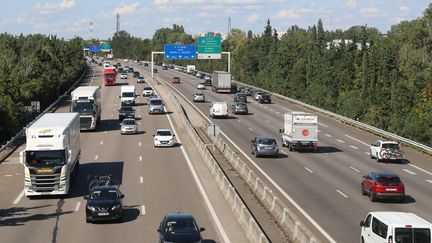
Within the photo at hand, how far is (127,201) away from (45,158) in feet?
14.6

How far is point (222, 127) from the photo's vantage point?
69.9m

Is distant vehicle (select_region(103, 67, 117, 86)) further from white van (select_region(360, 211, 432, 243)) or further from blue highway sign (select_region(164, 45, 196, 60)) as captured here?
white van (select_region(360, 211, 432, 243))

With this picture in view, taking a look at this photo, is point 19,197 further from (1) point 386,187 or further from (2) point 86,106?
(2) point 86,106

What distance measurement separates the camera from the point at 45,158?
33406mm

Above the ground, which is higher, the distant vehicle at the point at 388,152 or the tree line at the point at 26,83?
the tree line at the point at 26,83

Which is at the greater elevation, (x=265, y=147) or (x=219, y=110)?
(x=265, y=147)

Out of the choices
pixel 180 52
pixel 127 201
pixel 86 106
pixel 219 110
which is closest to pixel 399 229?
pixel 127 201

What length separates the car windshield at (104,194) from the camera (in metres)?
29.1

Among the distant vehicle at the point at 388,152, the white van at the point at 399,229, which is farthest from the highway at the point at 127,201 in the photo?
the distant vehicle at the point at 388,152

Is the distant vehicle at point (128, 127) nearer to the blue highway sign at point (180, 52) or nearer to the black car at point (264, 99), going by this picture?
the black car at point (264, 99)

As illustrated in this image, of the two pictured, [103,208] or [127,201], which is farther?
[127,201]

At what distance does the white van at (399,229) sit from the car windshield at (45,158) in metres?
16.8

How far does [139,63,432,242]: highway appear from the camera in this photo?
30594 mm

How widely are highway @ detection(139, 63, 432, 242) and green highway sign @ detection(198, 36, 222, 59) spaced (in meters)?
46.1
